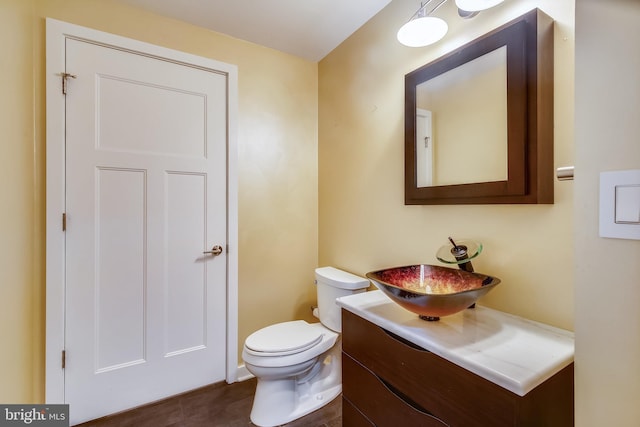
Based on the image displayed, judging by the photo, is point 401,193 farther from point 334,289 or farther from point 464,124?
point 334,289

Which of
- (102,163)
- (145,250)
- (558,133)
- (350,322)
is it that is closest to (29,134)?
(102,163)

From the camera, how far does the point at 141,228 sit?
1.70m

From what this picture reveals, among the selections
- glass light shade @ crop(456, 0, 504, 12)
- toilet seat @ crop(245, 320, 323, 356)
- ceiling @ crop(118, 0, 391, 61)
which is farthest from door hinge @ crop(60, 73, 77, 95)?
glass light shade @ crop(456, 0, 504, 12)

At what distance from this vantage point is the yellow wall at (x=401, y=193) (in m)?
0.96

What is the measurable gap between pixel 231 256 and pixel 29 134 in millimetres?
1216

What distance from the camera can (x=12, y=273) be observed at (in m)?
1.27

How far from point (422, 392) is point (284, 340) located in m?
0.87

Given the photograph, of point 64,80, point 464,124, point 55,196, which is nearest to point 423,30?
point 464,124

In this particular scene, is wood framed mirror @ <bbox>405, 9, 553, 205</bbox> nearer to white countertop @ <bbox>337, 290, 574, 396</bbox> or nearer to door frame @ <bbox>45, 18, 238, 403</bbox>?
white countertop @ <bbox>337, 290, 574, 396</bbox>

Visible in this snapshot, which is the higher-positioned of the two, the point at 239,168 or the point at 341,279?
the point at 239,168

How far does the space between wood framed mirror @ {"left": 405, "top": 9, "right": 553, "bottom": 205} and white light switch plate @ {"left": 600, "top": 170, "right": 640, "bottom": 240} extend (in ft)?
1.37

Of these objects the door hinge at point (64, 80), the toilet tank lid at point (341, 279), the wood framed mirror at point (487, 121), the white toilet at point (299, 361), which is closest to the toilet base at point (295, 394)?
the white toilet at point (299, 361)

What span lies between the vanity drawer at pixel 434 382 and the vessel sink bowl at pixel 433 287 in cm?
14

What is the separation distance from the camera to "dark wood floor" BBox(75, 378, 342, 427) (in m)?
1.56
